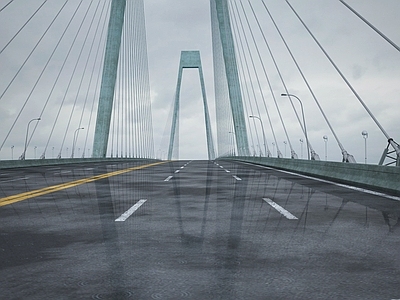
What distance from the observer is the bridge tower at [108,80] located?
35656 millimetres

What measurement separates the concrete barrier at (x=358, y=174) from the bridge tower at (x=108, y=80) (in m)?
18.8

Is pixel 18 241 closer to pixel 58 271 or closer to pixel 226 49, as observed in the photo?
pixel 58 271

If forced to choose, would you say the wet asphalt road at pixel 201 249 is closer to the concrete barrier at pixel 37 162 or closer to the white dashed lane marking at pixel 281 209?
the white dashed lane marking at pixel 281 209

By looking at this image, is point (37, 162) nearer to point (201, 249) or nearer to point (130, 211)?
point (130, 211)

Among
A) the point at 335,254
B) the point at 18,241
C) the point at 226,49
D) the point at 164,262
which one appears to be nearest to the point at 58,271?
the point at 164,262

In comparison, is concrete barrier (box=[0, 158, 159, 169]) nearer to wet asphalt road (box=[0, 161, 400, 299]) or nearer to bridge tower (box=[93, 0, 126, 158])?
bridge tower (box=[93, 0, 126, 158])

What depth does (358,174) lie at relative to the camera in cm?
1317

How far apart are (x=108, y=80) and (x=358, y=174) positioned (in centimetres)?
2623

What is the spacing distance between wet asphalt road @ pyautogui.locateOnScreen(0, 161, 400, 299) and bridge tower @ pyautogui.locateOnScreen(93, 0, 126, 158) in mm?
27064

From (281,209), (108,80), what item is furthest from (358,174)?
(108,80)

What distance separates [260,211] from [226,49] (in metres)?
38.1

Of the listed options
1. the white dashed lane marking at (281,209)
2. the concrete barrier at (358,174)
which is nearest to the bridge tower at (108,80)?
the concrete barrier at (358,174)

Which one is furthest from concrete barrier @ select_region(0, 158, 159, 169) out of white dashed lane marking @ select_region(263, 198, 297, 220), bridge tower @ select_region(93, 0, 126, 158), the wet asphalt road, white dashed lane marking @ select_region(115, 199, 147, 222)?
white dashed lane marking @ select_region(263, 198, 297, 220)

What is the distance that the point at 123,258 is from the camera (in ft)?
15.0
